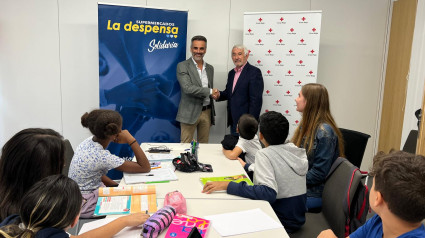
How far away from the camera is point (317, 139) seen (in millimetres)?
2320

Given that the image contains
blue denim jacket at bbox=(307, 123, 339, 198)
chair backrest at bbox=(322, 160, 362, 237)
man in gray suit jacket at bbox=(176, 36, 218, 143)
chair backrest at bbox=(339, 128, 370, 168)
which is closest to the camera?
chair backrest at bbox=(322, 160, 362, 237)

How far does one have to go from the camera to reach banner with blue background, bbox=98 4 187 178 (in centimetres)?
400

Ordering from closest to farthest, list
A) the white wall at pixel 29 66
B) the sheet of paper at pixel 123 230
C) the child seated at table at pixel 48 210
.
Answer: the child seated at table at pixel 48 210
the sheet of paper at pixel 123 230
the white wall at pixel 29 66

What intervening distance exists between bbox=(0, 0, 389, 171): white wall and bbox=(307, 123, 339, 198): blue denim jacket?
8.59 feet

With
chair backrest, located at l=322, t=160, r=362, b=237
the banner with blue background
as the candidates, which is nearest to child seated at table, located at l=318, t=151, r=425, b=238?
chair backrest, located at l=322, t=160, r=362, b=237

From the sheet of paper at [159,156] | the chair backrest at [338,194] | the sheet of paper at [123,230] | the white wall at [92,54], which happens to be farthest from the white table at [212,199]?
the white wall at [92,54]

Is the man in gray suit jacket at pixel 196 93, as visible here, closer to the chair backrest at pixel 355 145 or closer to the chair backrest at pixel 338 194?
the chair backrest at pixel 355 145

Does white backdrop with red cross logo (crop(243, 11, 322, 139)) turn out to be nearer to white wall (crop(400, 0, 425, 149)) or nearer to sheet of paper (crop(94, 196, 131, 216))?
white wall (crop(400, 0, 425, 149))

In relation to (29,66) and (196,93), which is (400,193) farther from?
(29,66)

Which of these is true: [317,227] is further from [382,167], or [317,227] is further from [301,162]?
[382,167]

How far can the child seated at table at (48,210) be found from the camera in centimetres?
107

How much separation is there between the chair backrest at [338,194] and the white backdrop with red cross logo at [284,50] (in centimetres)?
233

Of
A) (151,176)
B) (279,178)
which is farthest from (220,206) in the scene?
(151,176)

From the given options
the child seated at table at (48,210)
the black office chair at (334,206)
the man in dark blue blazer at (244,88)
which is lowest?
the black office chair at (334,206)
